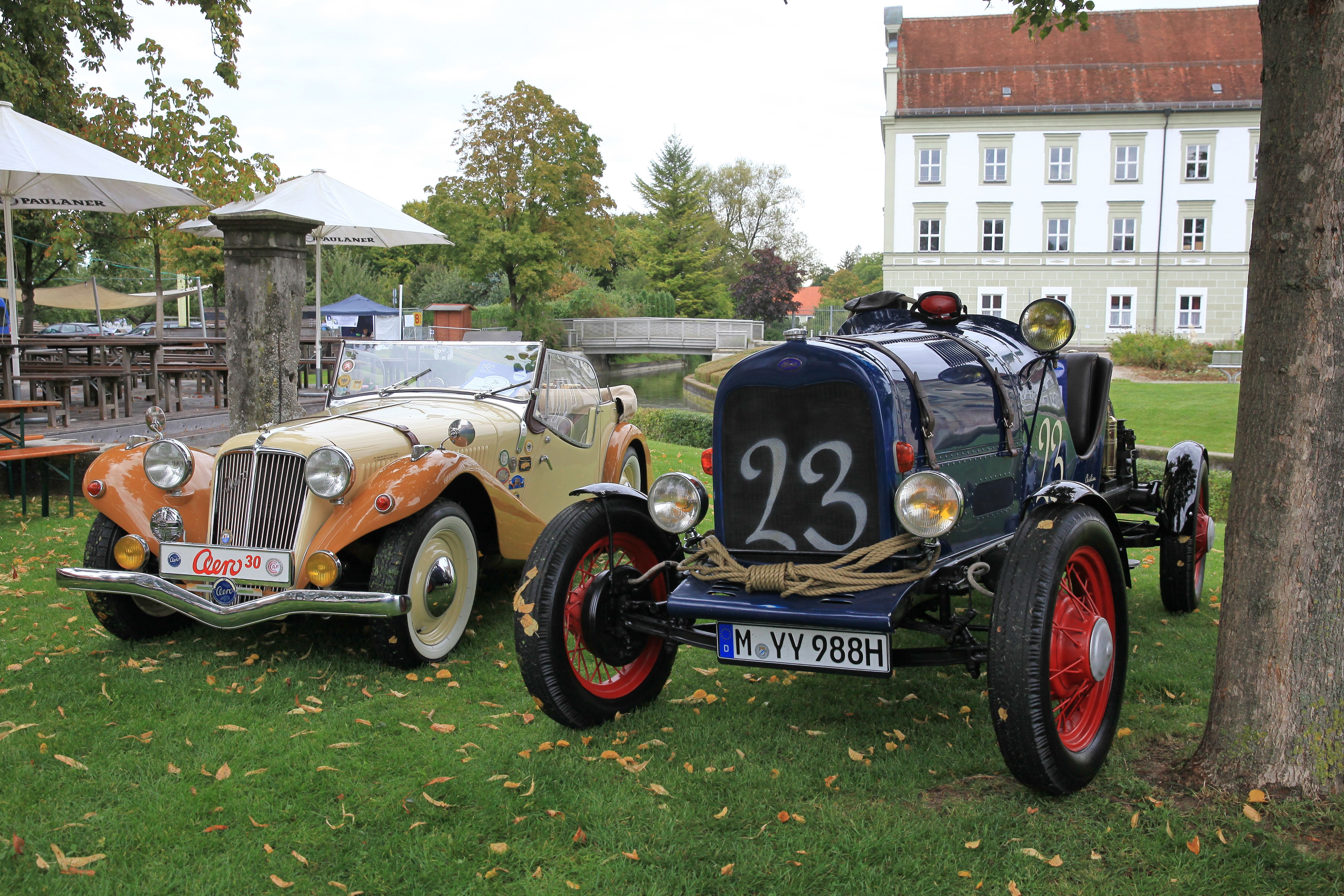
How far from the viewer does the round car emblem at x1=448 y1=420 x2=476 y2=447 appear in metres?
5.40

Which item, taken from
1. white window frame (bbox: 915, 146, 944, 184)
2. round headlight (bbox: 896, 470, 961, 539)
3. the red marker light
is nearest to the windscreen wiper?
the red marker light

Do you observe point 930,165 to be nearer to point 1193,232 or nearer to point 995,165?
point 995,165

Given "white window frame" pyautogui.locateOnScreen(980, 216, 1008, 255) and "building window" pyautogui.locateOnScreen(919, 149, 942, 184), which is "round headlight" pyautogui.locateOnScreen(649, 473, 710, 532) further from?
"white window frame" pyautogui.locateOnScreen(980, 216, 1008, 255)

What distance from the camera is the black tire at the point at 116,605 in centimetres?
488

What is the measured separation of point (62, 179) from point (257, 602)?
7.54 meters

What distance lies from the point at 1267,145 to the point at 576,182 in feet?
110

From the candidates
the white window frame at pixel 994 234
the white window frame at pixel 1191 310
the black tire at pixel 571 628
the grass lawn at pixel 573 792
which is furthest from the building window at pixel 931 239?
the black tire at pixel 571 628

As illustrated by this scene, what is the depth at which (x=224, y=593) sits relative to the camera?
4445mm

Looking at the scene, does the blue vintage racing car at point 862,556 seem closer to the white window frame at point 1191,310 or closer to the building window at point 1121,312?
the building window at point 1121,312

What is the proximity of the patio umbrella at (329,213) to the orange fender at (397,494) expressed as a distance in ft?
14.2

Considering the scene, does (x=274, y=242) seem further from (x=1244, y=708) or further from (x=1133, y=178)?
(x=1133, y=178)

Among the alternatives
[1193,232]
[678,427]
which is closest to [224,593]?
[678,427]

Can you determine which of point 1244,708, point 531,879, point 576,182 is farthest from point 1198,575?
point 576,182

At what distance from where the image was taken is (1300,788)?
2.98 m
